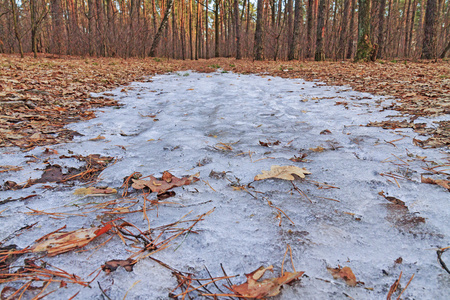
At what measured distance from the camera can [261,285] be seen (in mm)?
797

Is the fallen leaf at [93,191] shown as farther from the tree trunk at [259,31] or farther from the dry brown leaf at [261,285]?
the tree trunk at [259,31]

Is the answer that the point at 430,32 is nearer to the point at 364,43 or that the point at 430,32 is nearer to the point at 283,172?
the point at 364,43

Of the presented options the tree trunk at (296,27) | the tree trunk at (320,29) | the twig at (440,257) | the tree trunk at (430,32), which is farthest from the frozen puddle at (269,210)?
the tree trunk at (430,32)

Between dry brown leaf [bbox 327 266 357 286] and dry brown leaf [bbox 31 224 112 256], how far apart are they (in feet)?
2.89

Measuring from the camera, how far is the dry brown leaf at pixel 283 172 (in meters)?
1.52

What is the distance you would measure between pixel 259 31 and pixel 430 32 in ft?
23.5

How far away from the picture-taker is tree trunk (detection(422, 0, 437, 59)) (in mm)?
10148

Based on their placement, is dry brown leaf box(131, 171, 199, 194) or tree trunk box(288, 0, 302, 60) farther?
tree trunk box(288, 0, 302, 60)

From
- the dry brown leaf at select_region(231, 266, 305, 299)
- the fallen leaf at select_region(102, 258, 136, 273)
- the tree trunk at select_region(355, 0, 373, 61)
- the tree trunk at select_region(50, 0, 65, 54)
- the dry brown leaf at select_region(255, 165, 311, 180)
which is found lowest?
the dry brown leaf at select_region(231, 266, 305, 299)

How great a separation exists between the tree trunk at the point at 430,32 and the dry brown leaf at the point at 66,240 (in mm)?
14005

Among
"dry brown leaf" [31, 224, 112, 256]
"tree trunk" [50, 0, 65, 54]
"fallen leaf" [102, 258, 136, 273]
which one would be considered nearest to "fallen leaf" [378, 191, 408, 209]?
"fallen leaf" [102, 258, 136, 273]

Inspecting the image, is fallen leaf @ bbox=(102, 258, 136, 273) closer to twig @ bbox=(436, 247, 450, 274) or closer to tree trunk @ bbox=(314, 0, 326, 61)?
twig @ bbox=(436, 247, 450, 274)

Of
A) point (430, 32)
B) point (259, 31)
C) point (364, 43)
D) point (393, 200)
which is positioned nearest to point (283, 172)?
point (393, 200)

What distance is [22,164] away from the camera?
1.71m
